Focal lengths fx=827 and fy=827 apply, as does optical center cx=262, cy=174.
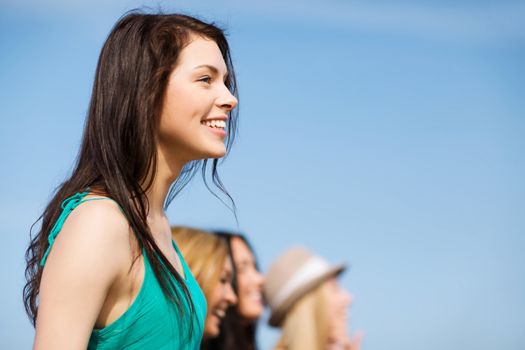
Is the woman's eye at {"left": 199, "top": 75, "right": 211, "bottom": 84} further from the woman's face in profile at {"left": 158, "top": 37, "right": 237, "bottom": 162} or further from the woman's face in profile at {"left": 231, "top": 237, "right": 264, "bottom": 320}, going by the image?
the woman's face in profile at {"left": 231, "top": 237, "right": 264, "bottom": 320}

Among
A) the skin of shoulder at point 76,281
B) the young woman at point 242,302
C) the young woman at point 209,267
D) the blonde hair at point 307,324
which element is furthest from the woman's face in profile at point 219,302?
the skin of shoulder at point 76,281

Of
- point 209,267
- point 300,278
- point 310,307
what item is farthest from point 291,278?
point 209,267

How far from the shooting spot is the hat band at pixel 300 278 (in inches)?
200

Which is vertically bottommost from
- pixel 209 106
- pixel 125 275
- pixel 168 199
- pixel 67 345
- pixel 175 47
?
pixel 67 345

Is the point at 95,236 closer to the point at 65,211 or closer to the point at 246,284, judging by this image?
the point at 65,211

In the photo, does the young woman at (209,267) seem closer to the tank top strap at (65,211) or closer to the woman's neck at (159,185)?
the woman's neck at (159,185)

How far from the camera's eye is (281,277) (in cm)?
530

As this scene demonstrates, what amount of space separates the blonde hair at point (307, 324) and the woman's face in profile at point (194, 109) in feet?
8.52

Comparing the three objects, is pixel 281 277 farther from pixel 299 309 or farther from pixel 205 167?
pixel 205 167

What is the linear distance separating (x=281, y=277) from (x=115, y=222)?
10.9 ft

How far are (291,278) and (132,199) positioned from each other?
121 inches

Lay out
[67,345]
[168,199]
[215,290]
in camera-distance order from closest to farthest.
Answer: [67,345]
[168,199]
[215,290]

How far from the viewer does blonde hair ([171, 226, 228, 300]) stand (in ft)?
15.3

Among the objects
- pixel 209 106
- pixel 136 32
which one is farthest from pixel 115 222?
pixel 136 32
